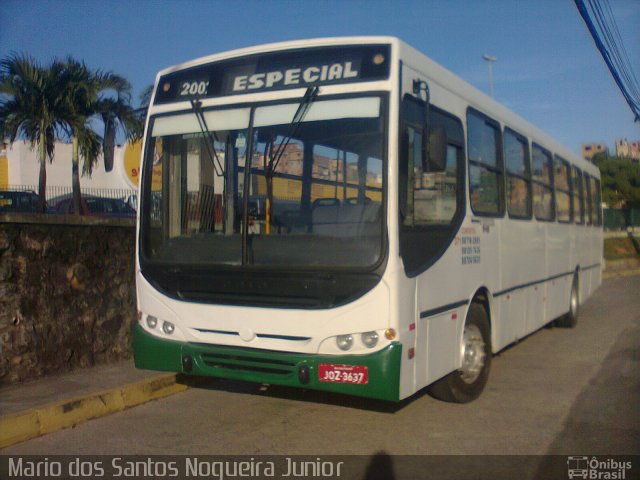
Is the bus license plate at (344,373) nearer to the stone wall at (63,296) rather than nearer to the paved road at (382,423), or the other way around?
the paved road at (382,423)

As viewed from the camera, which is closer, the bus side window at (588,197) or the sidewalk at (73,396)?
the sidewalk at (73,396)

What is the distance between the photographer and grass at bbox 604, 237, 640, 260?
31392 millimetres

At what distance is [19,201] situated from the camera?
10102mm

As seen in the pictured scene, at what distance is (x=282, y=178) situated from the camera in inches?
217

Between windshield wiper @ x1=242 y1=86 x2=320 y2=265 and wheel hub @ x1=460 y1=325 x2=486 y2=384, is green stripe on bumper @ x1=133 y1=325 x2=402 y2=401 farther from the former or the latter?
wheel hub @ x1=460 y1=325 x2=486 y2=384

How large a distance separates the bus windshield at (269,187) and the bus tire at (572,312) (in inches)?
299

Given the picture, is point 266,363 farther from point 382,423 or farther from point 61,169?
point 61,169

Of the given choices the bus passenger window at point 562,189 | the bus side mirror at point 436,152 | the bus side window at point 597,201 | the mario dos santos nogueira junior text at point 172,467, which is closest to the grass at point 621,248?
the bus side window at point 597,201

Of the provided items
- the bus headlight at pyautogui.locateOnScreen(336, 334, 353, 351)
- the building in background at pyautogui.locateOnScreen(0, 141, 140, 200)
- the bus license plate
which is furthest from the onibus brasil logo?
the building in background at pyautogui.locateOnScreen(0, 141, 140, 200)

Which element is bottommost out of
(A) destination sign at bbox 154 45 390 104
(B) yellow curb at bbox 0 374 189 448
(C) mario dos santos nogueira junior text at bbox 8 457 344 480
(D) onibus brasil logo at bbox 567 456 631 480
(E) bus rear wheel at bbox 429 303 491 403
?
(C) mario dos santos nogueira junior text at bbox 8 457 344 480

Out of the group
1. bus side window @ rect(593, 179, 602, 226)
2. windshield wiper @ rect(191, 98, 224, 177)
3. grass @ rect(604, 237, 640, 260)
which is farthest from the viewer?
grass @ rect(604, 237, 640, 260)

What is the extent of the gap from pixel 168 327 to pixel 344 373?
65.4 inches

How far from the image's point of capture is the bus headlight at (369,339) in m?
4.99

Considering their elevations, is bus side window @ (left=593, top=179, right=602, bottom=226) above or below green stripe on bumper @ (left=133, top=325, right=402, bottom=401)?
above
